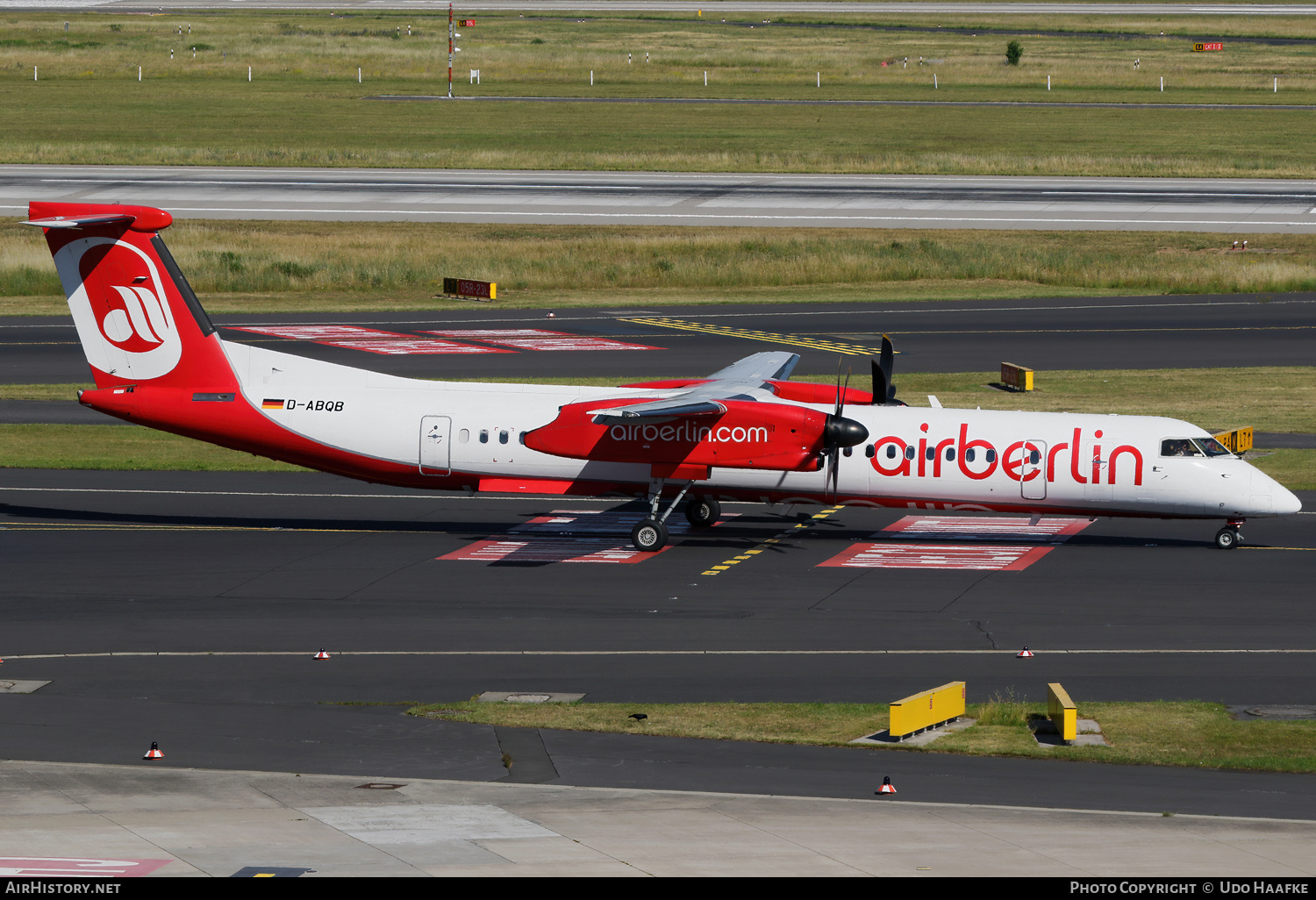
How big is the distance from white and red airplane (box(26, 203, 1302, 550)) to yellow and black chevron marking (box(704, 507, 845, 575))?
1111mm

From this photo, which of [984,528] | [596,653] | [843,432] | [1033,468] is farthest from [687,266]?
[596,653]

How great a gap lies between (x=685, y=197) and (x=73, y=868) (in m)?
72.1

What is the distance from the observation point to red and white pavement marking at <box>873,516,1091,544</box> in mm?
35188

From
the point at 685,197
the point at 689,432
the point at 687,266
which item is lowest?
the point at 689,432

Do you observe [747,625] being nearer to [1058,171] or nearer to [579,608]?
[579,608]

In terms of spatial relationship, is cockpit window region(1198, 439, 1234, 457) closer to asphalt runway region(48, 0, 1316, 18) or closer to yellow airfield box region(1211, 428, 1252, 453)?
yellow airfield box region(1211, 428, 1252, 453)

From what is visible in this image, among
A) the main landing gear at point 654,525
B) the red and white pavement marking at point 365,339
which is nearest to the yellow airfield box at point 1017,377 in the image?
the red and white pavement marking at point 365,339

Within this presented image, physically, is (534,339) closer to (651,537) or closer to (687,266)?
(687,266)

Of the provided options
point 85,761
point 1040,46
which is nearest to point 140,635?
point 85,761

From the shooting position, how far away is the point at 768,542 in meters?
34.8

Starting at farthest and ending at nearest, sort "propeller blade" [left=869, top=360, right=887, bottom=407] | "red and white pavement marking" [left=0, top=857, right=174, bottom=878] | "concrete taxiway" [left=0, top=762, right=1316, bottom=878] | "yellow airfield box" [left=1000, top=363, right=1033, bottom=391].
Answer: "yellow airfield box" [left=1000, top=363, right=1033, bottom=391], "propeller blade" [left=869, top=360, right=887, bottom=407], "concrete taxiway" [left=0, top=762, right=1316, bottom=878], "red and white pavement marking" [left=0, top=857, right=174, bottom=878]

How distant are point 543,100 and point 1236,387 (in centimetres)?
8146

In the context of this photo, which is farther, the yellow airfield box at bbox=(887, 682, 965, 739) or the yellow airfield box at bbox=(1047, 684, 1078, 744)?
the yellow airfield box at bbox=(887, 682, 965, 739)

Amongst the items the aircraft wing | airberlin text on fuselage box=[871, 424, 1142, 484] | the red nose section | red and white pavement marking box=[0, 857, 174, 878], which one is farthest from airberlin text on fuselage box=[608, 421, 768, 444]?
red and white pavement marking box=[0, 857, 174, 878]
